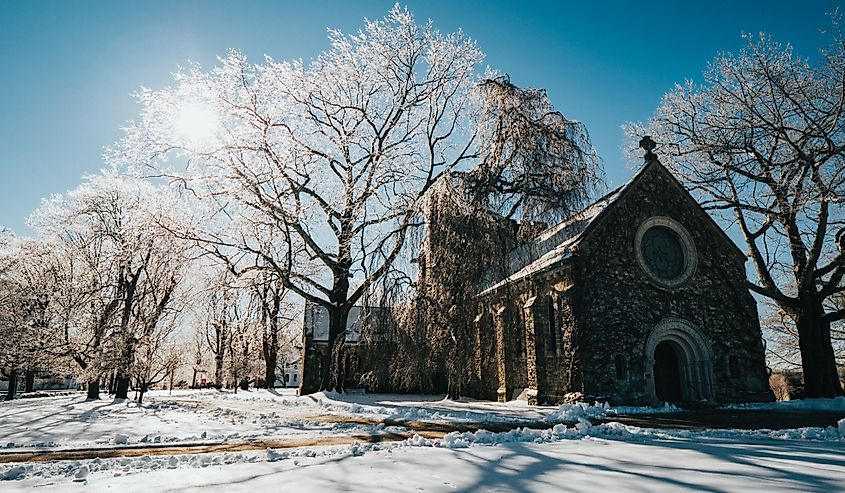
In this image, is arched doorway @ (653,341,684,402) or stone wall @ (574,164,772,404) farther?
arched doorway @ (653,341,684,402)

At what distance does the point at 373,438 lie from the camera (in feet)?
26.4

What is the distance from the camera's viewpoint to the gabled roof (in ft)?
49.8

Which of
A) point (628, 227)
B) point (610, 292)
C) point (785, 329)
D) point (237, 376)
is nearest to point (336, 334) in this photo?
point (610, 292)

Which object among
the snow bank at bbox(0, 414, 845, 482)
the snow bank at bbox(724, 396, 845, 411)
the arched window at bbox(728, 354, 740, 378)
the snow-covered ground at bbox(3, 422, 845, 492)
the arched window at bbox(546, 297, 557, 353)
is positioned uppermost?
the arched window at bbox(546, 297, 557, 353)

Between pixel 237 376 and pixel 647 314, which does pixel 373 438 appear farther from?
pixel 237 376

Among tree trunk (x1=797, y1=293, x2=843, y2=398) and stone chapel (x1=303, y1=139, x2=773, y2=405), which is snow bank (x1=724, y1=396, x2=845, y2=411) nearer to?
stone chapel (x1=303, y1=139, x2=773, y2=405)

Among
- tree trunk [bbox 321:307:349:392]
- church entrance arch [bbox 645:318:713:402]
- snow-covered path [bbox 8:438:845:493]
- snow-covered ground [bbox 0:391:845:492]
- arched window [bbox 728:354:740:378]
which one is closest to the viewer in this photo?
snow-covered path [bbox 8:438:845:493]

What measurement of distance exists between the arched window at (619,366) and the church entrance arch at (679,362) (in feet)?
2.99

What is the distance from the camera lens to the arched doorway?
1744 centimetres

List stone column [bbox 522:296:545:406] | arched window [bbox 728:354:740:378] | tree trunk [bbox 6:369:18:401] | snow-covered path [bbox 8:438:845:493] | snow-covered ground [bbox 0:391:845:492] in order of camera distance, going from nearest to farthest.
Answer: snow-covered path [bbox 8:438:845:493] → snow-covered ground [bbox 0:391:845:492] → stone column [bbox 522:296:545:406] → arched window [bbox 728:354:740:378] → tree trunk [bbox 6:369:18:401]

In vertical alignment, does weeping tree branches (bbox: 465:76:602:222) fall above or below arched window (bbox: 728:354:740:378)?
above

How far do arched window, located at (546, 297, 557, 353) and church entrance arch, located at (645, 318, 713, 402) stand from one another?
9.80 feet

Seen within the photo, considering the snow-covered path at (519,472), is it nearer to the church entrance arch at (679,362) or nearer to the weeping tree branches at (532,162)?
the weeping tree branches at (532,162)

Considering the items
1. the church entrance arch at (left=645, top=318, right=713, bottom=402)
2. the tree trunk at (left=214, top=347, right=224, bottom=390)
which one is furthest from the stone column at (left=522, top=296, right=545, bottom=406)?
the tree trunk at (left=214, top=347, right=224, bottom=390)
